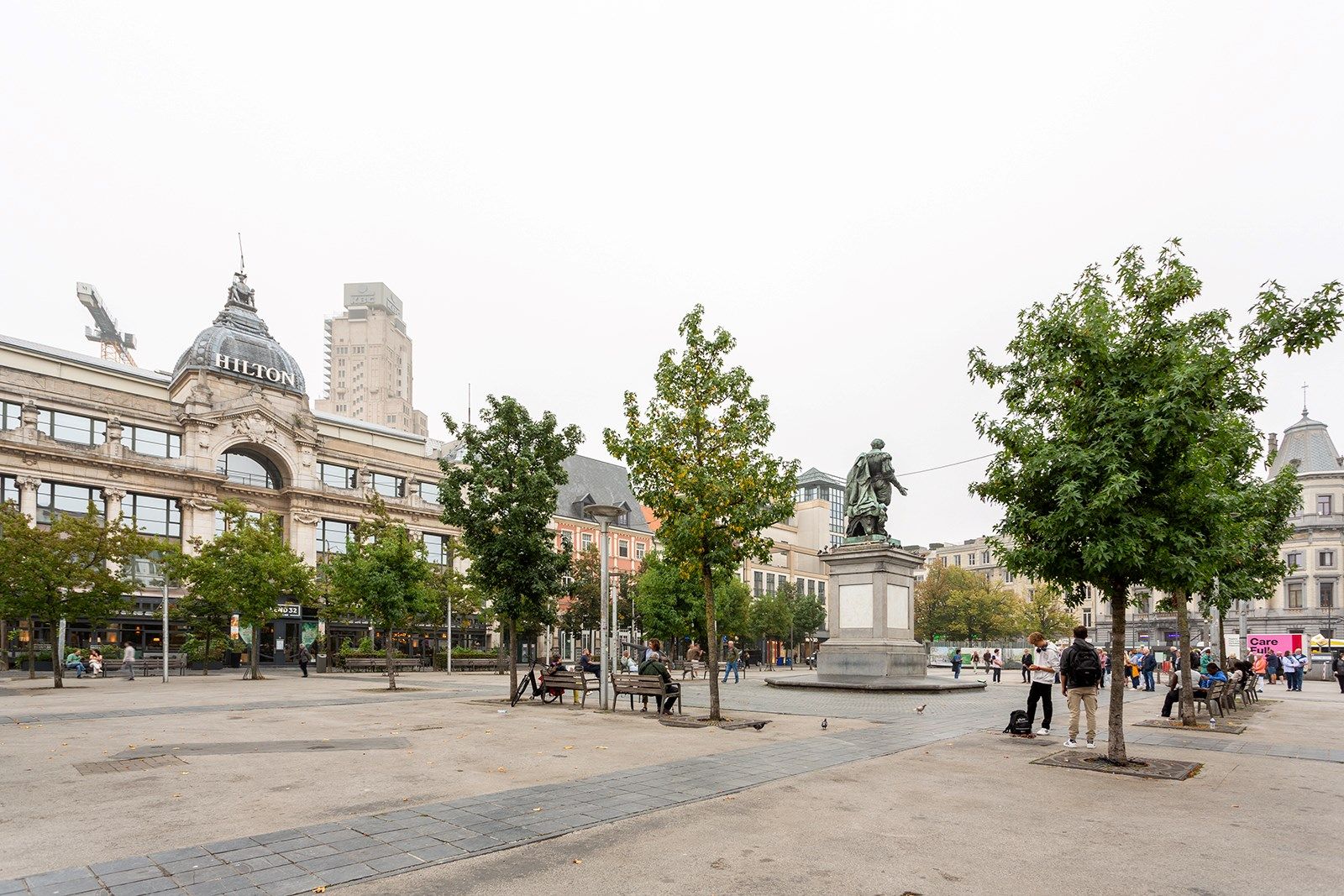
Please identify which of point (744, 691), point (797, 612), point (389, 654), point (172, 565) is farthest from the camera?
point (797, 612)

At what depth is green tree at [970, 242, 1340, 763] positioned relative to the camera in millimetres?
11070

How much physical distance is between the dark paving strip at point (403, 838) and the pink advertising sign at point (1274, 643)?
2437 inches

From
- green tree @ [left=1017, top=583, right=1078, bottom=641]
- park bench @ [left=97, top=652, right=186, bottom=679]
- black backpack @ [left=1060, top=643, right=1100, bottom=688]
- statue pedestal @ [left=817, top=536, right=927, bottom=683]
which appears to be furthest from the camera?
green tree @ [left=1017, top=583, right=1078, bottom=641]

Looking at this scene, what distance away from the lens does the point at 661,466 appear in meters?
18.1

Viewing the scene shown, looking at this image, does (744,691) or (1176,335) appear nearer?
(1176,335)

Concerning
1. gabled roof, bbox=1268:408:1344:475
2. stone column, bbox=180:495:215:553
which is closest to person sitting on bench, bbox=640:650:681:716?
stone column, bbox=180:495:215:553

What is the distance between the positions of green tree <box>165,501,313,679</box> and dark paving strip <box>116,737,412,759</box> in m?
25.6

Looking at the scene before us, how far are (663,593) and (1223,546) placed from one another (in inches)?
1678

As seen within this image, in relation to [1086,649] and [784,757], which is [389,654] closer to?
[784,757]

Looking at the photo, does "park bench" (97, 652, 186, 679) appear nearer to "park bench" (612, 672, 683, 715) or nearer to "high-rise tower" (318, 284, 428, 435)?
"park bench" (612, 672, 683, 715)

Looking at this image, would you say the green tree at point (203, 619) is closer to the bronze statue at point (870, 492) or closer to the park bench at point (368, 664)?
the park bench at point (368, 664)

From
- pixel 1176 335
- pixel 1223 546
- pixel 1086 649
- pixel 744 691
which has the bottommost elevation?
pixel 744 691

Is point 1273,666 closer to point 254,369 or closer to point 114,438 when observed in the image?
point 114,438

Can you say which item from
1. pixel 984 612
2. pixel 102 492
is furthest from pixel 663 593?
pixel 984 612
